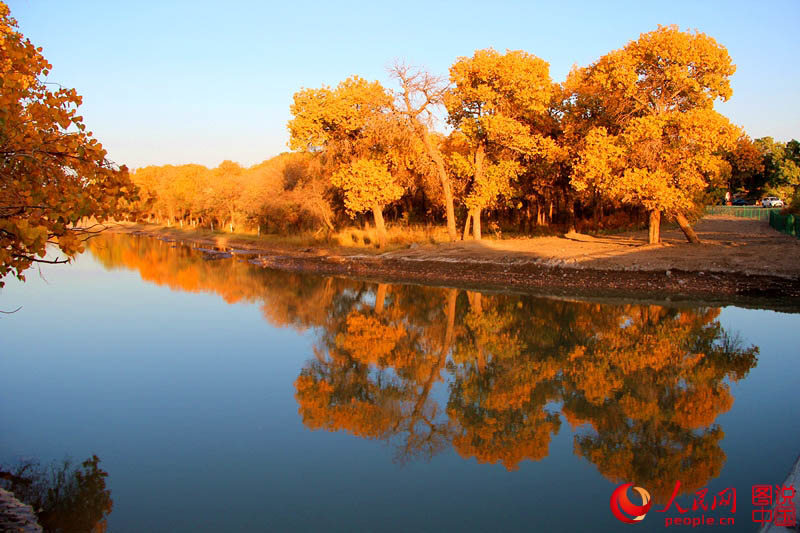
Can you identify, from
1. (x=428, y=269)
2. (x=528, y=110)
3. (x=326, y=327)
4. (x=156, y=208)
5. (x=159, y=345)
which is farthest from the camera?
(x=156, y=208)

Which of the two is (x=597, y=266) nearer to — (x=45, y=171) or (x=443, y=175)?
(x=443, y=175)

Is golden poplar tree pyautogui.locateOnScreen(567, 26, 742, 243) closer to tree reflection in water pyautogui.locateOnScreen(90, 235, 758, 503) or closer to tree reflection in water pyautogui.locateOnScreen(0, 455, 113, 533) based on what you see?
tree reflection in water pyautogui.locateOnScreen(90, 235, 758, 503)

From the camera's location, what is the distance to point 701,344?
12.2m

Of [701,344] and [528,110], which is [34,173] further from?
[528,110]

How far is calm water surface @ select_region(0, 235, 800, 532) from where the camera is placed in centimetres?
616

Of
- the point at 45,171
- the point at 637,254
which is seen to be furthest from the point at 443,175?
the point at 45,171

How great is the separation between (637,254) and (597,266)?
8.42 feet

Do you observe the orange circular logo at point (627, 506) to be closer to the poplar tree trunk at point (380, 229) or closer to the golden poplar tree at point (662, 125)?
the golden poplar tree at point (662, 125)

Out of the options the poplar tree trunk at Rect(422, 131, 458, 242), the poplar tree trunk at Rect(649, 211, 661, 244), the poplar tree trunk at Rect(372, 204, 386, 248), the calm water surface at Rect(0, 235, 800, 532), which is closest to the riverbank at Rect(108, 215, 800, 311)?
the poplar tree trunk at Rect(649, 211, 661, 244)

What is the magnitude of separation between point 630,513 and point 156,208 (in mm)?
76675

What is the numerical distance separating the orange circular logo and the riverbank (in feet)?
38.5

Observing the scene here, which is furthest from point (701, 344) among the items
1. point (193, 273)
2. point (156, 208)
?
point (156, 208)

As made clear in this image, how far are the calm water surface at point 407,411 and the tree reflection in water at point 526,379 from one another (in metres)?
0.05

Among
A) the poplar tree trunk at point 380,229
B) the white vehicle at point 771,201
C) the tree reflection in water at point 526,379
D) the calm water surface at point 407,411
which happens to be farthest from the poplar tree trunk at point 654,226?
the white vehicle at point 771,201
